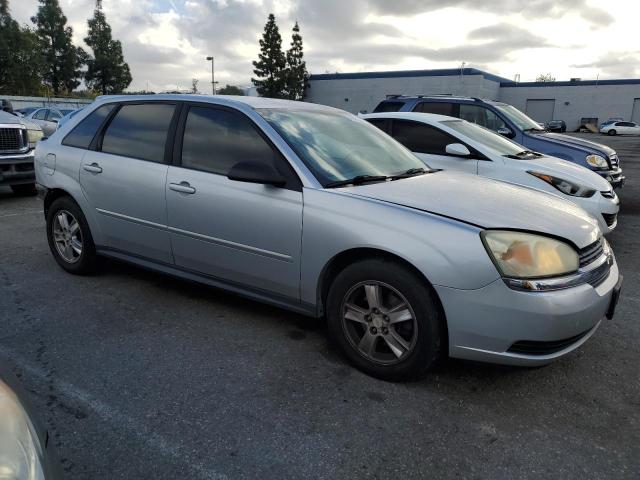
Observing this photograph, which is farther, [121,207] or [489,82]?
[489,82]

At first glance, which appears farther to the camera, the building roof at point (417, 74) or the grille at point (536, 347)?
the building roof at point (417, 74)

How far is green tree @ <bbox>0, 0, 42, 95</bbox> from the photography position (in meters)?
43.9

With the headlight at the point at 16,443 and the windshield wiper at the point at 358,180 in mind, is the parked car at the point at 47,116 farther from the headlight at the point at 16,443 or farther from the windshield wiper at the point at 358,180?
the headlight at the point at 16,443

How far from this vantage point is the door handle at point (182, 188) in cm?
356

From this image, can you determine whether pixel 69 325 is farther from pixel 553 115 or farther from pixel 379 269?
pixel 553 115

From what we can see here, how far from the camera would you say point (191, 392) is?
2.76 m

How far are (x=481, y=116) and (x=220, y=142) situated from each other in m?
5.96

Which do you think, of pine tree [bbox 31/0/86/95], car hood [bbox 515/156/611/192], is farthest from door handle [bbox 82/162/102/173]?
pine tree [bbox 31/0/86/95]

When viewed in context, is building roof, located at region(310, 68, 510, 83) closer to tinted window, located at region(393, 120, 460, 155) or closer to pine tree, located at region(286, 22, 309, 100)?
pine tree, located at region(286, 22, 309, 100)

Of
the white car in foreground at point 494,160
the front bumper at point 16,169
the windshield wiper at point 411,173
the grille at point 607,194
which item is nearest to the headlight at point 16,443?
the windshield wiper at point 411,173

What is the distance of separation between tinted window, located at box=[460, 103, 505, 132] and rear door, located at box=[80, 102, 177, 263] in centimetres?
576

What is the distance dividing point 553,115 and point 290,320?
53987 mm

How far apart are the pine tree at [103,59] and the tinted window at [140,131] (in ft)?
182

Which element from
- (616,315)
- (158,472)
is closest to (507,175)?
(616,315)
